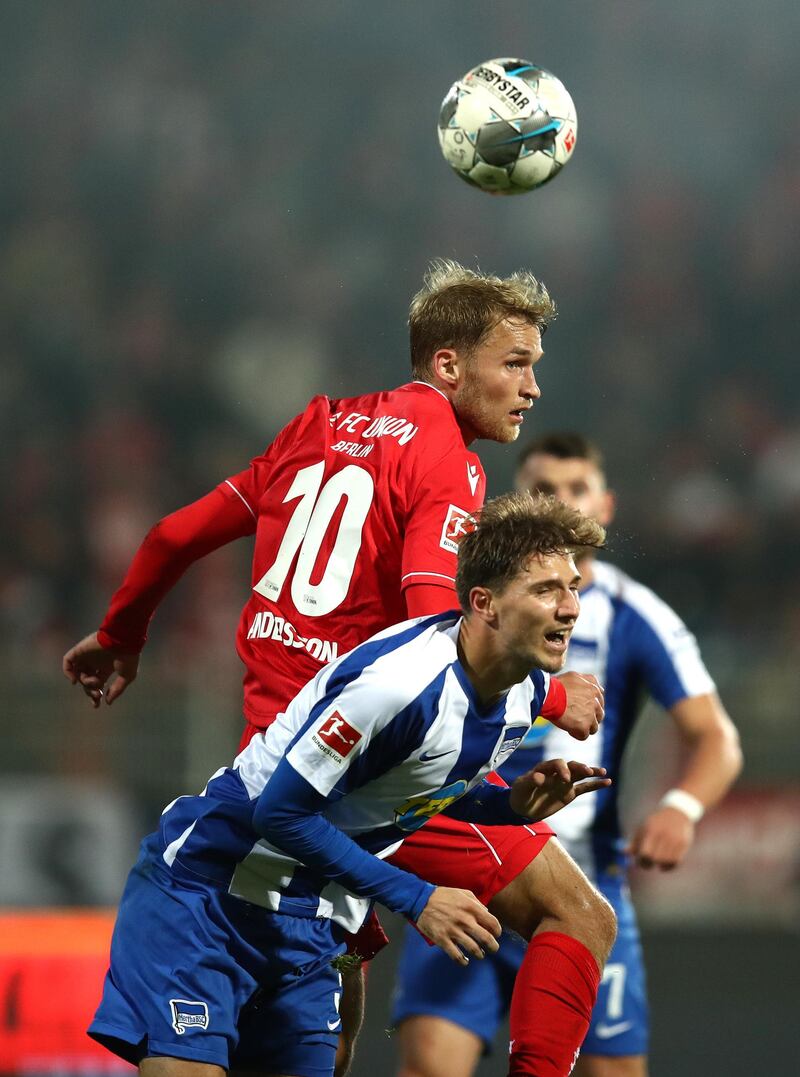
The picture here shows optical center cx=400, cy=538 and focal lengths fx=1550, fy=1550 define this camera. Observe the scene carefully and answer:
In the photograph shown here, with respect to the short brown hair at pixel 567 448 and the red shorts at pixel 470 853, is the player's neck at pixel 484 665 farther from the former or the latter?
the short brown hair at pixel 567 448

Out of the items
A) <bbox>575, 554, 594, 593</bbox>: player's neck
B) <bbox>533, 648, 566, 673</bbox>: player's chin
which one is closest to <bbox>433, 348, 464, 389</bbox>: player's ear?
<bbox>533, 648, 566, 673</bbox>: player's chin

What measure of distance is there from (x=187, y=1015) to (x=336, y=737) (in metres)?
0.72

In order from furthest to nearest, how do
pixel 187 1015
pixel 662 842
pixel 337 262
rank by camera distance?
1. pixel 337 262
2. pixel 662 842
3. pixel 187 1015

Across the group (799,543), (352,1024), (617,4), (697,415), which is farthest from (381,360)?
(352,1024)

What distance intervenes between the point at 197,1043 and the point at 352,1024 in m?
0.74

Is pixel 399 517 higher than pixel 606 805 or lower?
higher

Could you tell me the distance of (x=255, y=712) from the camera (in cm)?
353

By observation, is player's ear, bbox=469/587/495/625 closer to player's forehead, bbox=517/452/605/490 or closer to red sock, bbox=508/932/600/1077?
red sock, bbox=508/932/600/1077

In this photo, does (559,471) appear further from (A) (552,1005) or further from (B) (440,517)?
(A) (552,1005)

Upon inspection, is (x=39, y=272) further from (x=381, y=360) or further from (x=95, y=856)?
(x=95, y=856)

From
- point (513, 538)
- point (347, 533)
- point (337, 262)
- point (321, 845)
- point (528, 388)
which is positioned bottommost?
point (321, 845)

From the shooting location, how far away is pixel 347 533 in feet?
11.3

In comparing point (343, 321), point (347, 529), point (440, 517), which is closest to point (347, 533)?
point (347, 529)

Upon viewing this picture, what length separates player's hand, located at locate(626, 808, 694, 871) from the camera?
168 inches
